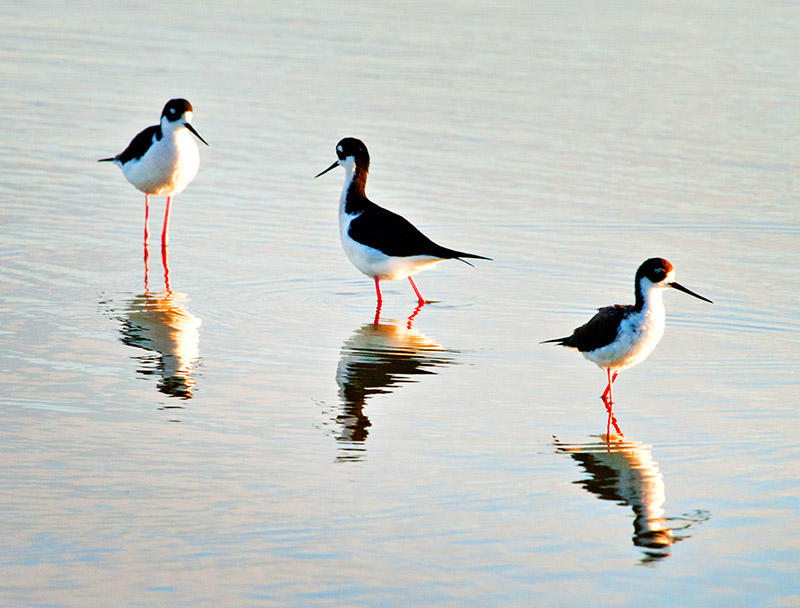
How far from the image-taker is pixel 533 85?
17.8m

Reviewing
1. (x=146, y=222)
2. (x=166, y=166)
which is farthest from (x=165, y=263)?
(x=166, y=166)

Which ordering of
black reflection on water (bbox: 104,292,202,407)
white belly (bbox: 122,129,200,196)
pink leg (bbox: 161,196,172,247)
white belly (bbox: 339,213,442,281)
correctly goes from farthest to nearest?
1. white belly (bbox: 122,129,200,196)
2. pink leg (bbox: 161,196,172,247)
3. white belly (bbox: 339,213,442,281)
4. black reflection on water (bbox: 104,292,202,407)

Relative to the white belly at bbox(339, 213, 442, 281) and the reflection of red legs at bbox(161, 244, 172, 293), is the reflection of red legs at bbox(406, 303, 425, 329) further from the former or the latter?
the reflection of red legs at bbox(161, 244, 172, 293)

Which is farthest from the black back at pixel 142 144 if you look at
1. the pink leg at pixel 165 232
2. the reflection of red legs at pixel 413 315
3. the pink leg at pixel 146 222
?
the reflection of red legs at pixel 413 315

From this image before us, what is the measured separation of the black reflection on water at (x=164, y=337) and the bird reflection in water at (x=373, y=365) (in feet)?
3.07

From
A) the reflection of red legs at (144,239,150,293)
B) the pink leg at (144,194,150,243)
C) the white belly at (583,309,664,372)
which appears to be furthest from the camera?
the pink leg at (144,194,150,243)

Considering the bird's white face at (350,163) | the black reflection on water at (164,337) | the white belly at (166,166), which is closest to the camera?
the black reflection on water at (164,337)

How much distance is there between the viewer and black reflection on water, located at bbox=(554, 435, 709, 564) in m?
5.52

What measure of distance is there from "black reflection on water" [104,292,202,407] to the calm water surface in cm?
4

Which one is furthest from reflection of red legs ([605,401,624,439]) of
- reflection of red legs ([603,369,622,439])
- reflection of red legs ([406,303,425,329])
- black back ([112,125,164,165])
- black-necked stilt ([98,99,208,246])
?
black back ([112,125,164,165])

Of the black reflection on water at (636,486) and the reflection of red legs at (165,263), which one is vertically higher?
the reflection of red legs at (165,263)

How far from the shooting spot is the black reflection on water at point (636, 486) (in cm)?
552

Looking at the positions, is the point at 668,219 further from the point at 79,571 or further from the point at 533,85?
the point at 79,571

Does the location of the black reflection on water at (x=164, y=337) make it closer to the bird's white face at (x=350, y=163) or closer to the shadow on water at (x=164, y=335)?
the shadow on water at (x=164, y=335)
